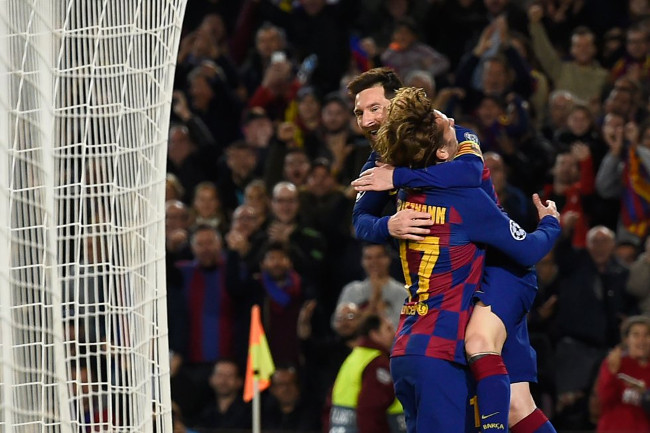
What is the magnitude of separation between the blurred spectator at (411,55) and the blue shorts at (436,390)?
23.1 feet

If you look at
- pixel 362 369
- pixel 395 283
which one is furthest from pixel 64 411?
pixel 395 283

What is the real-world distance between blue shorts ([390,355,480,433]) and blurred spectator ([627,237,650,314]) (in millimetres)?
4776

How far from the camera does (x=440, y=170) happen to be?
5418mm

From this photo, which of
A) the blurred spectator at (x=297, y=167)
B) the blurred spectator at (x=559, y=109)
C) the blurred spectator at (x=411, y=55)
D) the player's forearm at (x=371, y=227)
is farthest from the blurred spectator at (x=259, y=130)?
the player's forearm at (x=371, y=227)

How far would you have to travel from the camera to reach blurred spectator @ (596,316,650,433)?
912 centimetres

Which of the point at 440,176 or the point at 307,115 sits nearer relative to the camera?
the point at 440,176

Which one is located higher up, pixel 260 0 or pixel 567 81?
pixel 260 0

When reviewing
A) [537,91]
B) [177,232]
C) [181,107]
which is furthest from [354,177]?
[181,107]

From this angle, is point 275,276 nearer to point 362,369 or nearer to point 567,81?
point 362,369

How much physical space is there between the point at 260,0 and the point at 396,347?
865 cm

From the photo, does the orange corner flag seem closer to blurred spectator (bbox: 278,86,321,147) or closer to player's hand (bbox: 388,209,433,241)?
blurred spectator (bbox: 278,86,321,147)

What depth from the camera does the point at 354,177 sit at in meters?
11.1

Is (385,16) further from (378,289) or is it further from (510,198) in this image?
(378,289)

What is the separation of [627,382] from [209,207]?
378 centimetres
